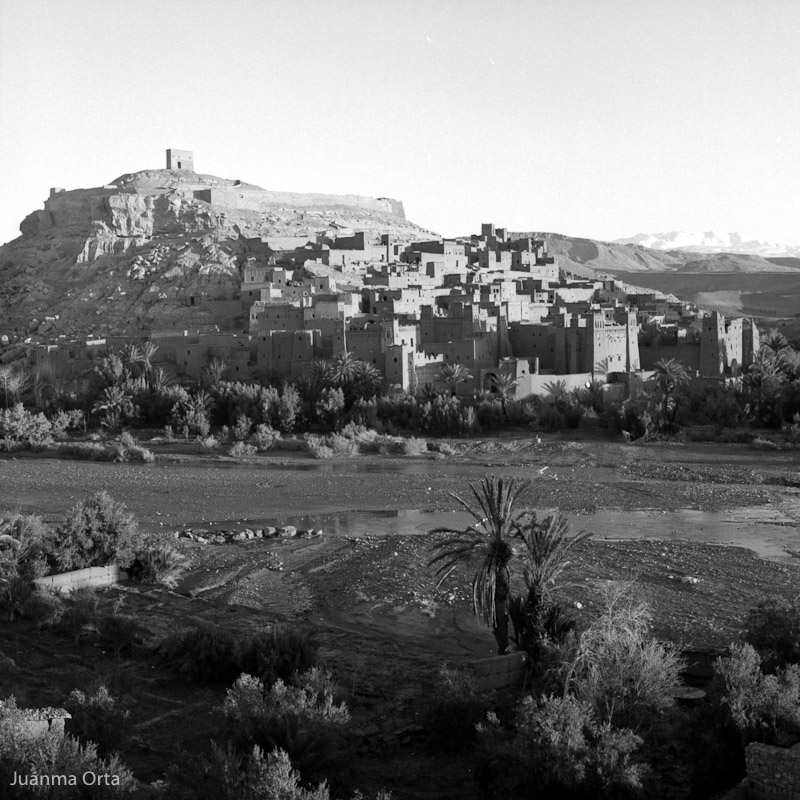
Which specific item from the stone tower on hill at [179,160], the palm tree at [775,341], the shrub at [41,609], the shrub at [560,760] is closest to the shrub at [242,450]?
the shrub at [41,609]

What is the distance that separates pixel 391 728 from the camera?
934cm

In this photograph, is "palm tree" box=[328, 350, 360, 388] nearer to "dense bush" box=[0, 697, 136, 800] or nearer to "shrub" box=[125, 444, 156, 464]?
"shrub" box=[125, 444, 156, 464]

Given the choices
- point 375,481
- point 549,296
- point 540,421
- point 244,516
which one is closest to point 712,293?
point 549,296

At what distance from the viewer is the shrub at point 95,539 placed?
14.9 meters

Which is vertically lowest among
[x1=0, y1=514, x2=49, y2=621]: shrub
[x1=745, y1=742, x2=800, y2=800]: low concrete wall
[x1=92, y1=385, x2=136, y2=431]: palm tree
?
[x1=745, y1=742, x2=800, y2=800]: low concrete wall

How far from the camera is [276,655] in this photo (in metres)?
10.4

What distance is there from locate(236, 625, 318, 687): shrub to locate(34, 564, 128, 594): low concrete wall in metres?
3.95

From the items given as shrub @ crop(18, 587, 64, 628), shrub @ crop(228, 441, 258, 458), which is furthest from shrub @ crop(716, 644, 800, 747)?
shrub @ crop(228, 441, 258, 458)

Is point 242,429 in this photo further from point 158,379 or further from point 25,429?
point 25,429

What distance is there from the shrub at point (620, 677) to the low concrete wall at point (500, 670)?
907 millimetres

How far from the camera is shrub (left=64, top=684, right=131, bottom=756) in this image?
8.63 m

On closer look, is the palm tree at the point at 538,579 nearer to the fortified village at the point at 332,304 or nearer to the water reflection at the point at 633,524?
the water reflection at the point at 633,524

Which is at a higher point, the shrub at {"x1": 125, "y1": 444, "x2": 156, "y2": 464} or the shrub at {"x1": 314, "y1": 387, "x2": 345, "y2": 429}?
the shrub at {"x1": 314, "y1": 387, "x2": 345, "y2": 429}

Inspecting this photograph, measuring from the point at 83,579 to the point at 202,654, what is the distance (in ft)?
14.2
